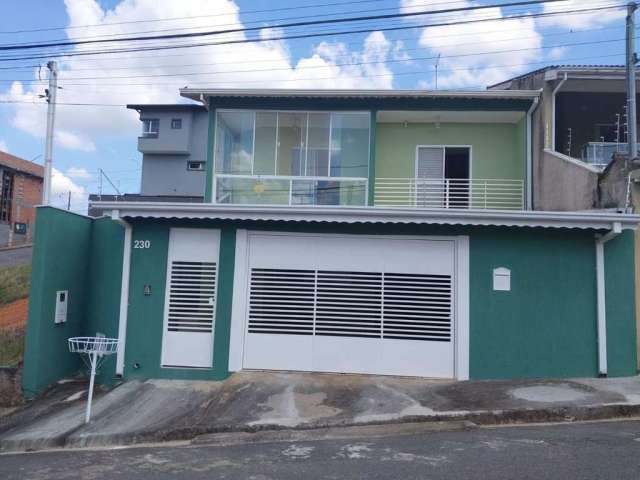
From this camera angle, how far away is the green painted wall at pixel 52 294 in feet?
27.8

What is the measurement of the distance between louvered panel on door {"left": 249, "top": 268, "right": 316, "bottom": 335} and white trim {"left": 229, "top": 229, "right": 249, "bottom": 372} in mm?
147

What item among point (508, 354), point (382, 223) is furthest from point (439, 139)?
point (508, 354)

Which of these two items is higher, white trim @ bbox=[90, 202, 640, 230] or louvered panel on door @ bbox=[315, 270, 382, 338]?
white trim @ bbox=[90, 202, 640, 230]

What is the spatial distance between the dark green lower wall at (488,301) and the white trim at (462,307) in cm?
10

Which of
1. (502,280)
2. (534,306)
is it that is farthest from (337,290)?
(534,306)

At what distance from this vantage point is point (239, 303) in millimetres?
9086

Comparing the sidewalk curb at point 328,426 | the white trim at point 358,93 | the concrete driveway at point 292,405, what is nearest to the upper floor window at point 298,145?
the white trim at point 358,93

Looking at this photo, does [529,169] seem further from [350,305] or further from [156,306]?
[156,306]

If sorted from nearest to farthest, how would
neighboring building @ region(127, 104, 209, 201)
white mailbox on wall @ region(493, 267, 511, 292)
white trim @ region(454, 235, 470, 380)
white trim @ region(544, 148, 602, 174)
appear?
1. white trim @ region(454, 235, 470, 380)
2. white mailbox on wall @ region(493, 267, 511, 292)
3. white trim @ region(544, 148, 602, 174)
4. neighboring building @ region(127, 104, 209, 201)

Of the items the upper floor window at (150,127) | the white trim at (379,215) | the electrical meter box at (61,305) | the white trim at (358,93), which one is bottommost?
the electrical meter box at (61,305)

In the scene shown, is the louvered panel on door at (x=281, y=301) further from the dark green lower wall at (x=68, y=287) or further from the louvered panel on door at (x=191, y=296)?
the dark green lower wall at (x=68, y=287)

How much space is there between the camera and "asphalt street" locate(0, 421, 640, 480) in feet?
16.9

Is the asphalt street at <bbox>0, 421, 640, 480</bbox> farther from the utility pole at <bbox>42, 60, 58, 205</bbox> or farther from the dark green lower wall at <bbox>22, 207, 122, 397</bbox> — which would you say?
the utility pole at <bbox>42, 60, 58, 205</bbox>

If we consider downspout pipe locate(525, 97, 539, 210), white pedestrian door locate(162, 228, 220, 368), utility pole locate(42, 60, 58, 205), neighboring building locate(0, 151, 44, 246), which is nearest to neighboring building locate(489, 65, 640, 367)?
downspout pipe locate(525, 97, 539, 210)
